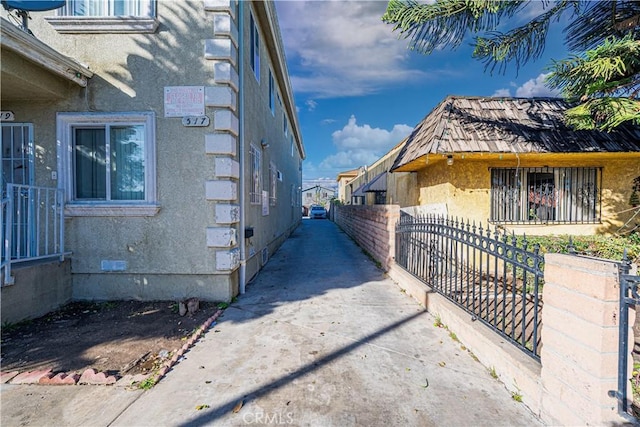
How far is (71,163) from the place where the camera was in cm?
515

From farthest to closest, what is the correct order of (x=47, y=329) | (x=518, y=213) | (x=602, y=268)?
1. (x=518, y=213)
2. (x=47, y=329)
3. (x=602, y=268)

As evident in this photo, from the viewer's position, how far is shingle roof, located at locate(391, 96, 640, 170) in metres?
6.55

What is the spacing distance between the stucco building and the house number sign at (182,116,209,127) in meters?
0.02

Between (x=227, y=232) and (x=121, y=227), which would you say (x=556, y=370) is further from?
(x=121, y=227)

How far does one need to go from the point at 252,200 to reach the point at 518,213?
6.55 metres

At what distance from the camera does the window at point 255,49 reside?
23.0ft

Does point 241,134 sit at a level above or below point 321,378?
above

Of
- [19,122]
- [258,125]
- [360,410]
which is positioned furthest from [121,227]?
[360,410]

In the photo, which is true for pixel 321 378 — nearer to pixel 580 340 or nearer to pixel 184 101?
pixel 580 340

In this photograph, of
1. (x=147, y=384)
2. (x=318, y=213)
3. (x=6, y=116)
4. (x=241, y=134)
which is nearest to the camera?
(x=147, y=384)

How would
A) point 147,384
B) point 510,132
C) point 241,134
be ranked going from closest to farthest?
point 147,384 < point 241,134 < point 510,132

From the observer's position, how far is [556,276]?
7.88ft

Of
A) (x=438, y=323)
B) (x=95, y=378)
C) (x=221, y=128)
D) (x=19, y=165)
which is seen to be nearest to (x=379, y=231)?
(x=438, y=323)

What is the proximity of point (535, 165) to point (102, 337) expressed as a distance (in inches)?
368
